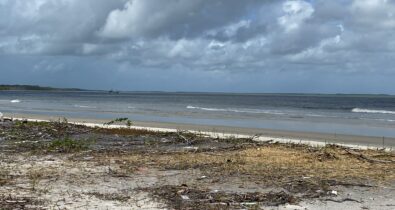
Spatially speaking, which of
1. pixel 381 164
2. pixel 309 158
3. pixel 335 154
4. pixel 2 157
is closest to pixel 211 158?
pixel 309 158

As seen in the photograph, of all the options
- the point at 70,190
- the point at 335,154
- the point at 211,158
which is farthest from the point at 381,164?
the point at 70,190

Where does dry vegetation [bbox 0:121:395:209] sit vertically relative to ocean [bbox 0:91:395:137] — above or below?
above

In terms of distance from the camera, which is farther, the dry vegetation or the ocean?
the ocean

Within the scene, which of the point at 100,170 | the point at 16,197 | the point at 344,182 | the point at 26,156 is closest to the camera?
the point at 16,197

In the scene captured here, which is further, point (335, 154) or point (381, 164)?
point (335, 154)

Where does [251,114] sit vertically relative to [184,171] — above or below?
below

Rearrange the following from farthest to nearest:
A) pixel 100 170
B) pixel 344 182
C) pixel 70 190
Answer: pixel 100 170
pixel 344 182
pixel 70 190

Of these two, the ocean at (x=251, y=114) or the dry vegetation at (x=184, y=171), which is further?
the ocean at (x=251, y=114)

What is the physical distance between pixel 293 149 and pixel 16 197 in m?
8.42

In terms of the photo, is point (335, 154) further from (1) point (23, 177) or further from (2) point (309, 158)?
(1) point (23, 177)

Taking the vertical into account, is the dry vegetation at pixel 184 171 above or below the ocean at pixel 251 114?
above

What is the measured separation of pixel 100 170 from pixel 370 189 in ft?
17.4

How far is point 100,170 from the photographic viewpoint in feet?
34.3

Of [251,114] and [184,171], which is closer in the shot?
[184,171]
